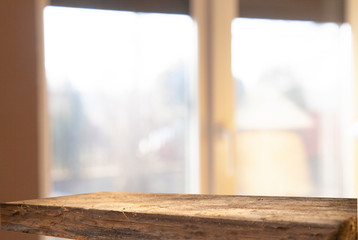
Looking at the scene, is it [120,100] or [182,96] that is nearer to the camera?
[120,100]

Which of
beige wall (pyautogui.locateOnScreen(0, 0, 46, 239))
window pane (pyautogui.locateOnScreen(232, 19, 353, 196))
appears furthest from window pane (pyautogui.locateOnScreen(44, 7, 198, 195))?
window pane (pyautogui.locateOnScreen(232, 19, 353, 196))

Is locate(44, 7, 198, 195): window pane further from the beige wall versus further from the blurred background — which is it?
the beige wall

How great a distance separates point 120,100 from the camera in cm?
198

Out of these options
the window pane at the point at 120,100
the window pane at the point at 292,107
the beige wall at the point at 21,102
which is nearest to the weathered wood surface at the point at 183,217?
the beige wall at the point at 21,102

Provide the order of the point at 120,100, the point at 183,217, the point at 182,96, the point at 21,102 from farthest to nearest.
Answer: the point at 182,96 → the point at 120,100 → the point at 21,102 → the point at 183,217

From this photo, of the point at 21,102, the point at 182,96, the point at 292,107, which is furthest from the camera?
the point at 292,107

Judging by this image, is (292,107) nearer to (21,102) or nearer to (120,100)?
(120,100)

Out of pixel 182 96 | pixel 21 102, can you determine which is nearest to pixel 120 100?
pixel 182 96

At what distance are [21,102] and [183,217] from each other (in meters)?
1.22

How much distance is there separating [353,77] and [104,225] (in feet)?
6.76

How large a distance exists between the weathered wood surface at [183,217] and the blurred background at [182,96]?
38.3 inches

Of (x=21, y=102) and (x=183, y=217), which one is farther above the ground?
(x=21, y=102)

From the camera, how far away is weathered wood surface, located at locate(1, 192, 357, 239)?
0.45 m

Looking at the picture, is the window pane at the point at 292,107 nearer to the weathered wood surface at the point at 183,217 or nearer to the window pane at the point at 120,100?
the window pane at the point at 120,100
